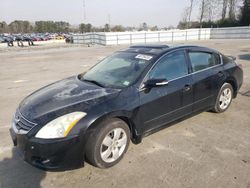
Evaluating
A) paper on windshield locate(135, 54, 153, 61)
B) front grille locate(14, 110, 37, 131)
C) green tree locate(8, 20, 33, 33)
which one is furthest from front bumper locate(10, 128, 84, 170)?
green tree locate(8, 20, 33, 33)

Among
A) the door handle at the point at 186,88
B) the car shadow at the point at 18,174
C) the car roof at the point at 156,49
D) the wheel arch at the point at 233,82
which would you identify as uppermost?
the car roof at the point at 156,49

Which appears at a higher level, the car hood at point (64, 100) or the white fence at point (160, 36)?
the white fence at point (160, 36)

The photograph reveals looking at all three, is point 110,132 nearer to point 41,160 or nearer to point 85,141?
point 85,141

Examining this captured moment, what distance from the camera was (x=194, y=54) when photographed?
13.8ft

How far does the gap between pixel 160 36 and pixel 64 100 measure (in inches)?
1224

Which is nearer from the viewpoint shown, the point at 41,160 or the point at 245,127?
the point at 41,160

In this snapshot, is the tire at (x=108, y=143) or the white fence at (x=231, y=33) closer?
the tire at (x=108, y=143)

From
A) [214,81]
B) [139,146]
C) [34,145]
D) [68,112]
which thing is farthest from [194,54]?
[34,145]

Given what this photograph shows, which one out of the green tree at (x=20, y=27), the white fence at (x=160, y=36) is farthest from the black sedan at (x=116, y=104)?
the green tree at (x=20, y=27)

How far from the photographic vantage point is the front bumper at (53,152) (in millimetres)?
2637

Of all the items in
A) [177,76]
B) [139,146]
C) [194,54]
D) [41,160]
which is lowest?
[139,146]

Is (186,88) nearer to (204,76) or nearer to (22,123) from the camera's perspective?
(204,76)

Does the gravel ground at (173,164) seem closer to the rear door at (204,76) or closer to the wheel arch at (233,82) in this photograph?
the rear door at (204,76)

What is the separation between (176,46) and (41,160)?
282cm
